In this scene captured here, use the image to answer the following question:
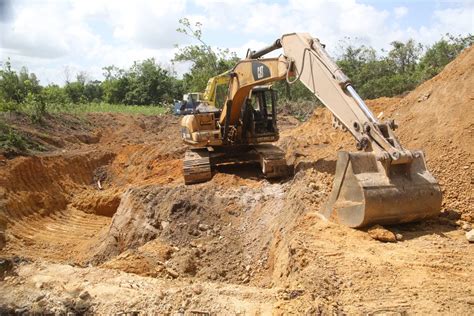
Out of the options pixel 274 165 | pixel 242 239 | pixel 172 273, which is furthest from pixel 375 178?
pixel 274 165

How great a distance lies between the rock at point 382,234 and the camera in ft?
18.5

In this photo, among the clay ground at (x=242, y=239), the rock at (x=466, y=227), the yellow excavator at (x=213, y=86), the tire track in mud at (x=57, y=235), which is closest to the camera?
the clay ground at (x=242, y=239)

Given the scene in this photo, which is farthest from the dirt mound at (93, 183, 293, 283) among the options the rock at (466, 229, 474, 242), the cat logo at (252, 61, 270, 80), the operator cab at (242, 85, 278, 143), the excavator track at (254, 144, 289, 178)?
the rock at (466, 229, 474, 242)

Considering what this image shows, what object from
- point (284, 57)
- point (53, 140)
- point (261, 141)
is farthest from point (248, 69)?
point (53, 140)

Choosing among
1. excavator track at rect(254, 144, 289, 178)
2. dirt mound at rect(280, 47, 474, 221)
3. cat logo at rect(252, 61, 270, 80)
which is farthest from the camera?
excavator track at rect(254, 144, 289, 178)

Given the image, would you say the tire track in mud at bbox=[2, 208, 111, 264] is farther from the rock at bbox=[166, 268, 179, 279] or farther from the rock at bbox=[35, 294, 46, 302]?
the rock at bbox=[35, 294, 46, 302]

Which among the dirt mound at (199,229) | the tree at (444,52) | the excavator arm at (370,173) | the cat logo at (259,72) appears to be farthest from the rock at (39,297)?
the tree at (444,52)

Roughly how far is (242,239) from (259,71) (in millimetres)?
2982

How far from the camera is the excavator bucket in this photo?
5758 millimetres

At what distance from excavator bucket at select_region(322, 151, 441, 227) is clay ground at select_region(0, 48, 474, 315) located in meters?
0.23

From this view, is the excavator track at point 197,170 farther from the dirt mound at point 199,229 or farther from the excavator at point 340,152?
the dirt mound at point 199,229

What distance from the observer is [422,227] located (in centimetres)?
612

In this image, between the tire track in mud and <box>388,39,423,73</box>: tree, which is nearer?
the tire track in mud

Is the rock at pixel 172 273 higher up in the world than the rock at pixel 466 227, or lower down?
lower down
